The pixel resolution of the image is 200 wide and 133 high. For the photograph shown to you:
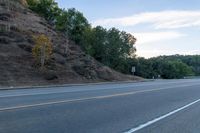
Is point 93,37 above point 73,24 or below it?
below

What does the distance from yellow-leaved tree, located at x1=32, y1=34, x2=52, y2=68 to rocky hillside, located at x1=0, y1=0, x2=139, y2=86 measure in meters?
1.09

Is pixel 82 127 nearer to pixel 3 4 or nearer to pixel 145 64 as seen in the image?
pixel 3 4

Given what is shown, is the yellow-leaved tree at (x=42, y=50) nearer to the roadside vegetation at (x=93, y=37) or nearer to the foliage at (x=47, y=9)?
the roadside vegetation at (x=93, y=37)

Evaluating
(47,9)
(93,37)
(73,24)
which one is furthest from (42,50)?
(47,9)

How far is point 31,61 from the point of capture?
191ft

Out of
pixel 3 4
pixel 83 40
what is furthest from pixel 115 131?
pixel 3 4

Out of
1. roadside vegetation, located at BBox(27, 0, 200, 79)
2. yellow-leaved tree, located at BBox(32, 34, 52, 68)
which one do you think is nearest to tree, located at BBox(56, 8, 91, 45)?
roadside vegetation, located at BBox(27, 0, 200, 79)

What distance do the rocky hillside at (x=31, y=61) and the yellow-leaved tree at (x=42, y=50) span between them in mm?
1094

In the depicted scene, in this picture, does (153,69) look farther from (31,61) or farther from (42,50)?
(42,50)

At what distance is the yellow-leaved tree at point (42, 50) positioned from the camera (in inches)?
2163

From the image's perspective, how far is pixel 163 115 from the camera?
15.4 m

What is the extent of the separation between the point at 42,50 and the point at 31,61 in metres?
3.16

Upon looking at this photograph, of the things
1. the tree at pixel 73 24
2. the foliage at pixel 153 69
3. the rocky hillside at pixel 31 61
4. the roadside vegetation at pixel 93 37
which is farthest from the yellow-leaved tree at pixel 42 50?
the foliage at pixel 153 69

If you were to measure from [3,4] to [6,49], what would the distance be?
98.0 ft
